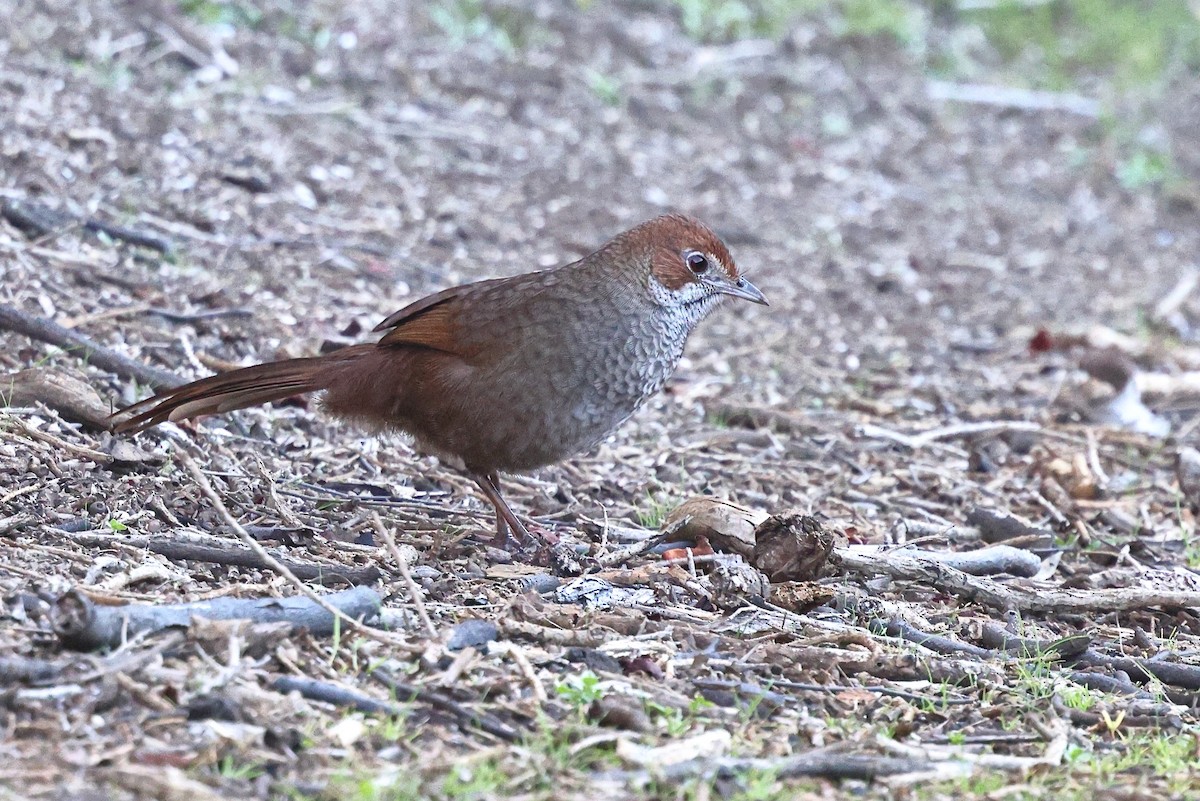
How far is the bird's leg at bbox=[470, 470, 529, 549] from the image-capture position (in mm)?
4543

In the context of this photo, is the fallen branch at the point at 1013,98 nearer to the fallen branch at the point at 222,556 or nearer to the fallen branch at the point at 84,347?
the fallen branch at the point at 84,347

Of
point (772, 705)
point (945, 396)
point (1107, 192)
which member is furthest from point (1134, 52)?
point (772, 705)

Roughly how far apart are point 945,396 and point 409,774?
14.7 ft

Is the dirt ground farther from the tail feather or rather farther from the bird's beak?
the bird's beak

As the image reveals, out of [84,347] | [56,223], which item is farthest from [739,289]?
[56,223]

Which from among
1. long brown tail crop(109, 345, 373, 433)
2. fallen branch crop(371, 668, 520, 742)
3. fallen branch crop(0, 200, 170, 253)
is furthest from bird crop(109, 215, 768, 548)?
fallen branch crop(0, 200, 170, 253)

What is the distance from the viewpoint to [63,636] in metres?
3.14

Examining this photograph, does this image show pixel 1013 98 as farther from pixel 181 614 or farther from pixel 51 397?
pixel 181 614

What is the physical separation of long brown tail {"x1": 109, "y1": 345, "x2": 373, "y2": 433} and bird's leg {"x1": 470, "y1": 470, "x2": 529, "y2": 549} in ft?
1.79

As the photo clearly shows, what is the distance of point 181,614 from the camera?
10.9ft

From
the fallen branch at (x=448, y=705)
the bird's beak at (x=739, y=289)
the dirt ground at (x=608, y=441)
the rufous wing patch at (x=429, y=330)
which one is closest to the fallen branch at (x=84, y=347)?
the dirt ground at (x=608, y=441)

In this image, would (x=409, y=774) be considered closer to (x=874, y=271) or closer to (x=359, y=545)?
(x=359, y=545)

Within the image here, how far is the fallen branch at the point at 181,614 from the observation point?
3.15 metres

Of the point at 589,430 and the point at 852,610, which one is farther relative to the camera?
the point at 589,430
